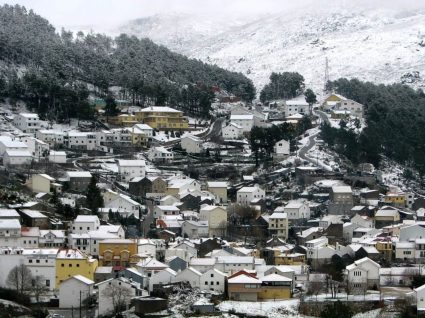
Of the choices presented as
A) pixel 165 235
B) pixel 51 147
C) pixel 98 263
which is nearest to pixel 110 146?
pixel 51 147

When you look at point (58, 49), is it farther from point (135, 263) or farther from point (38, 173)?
point (135, 263)

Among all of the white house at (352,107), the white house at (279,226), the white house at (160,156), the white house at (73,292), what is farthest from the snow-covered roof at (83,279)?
the white house at (352,107)

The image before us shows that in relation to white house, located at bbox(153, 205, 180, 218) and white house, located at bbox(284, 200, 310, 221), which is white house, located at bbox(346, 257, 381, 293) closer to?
white house, located at bbox(284, 200, 310, 221)

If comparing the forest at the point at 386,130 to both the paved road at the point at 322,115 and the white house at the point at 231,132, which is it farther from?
the white house at the point at 231,132

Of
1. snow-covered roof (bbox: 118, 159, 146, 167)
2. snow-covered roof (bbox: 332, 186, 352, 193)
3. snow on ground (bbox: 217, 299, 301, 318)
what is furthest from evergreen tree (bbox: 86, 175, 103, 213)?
snow on ground (bbox: 217, 299, 301, 318)

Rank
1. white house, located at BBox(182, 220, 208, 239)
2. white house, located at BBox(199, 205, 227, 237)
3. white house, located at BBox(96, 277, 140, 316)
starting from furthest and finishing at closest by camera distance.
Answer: white house, located at BBox(199, 205, 227, 237), white house, located at BBox(182, 220, 208, 239), white house, located at BBox(96, 277, 140, 316)

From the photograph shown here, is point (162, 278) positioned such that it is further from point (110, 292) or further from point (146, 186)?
point (146, 186)
